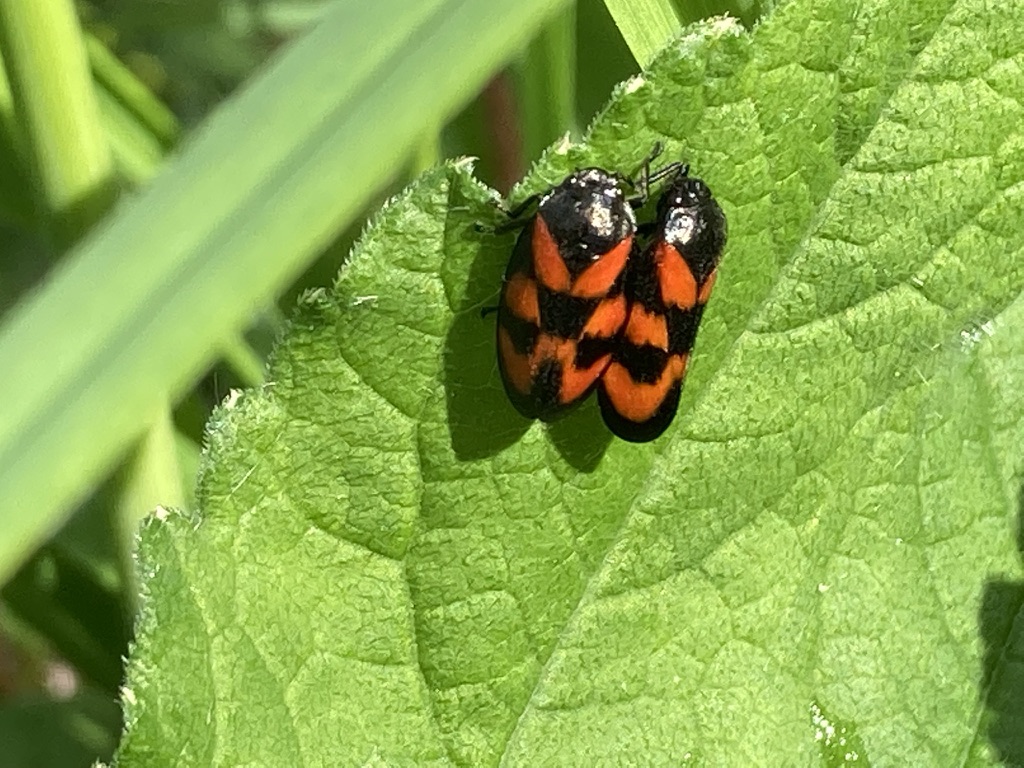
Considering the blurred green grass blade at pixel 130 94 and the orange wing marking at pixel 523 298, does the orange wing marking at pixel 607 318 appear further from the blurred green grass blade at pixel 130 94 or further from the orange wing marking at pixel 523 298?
the blurred green grass blade at pixel 130 94

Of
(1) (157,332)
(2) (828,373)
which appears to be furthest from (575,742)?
(1) (157,332)

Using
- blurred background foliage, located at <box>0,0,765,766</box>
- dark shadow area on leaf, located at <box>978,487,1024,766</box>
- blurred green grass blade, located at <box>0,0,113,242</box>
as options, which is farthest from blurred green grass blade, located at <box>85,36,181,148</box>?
dark shadow area on leaf, located at <box>978,487,1024,766</box>

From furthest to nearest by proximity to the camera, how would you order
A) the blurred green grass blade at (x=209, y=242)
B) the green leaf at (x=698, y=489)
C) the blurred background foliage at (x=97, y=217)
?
the blurred background foliage at (x=97, y=217)
the green leaf at (x=698, y=489)
the blurred green grass blade at (x=209, y=242)

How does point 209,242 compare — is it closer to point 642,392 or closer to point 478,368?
point 478,368

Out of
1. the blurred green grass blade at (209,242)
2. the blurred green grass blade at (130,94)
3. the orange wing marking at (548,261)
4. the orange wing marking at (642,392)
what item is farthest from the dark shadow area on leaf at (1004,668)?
the blurred green grass blade at (130,94)

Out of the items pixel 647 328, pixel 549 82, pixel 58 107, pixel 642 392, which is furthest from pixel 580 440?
pixel 549 82

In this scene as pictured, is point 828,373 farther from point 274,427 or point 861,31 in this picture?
point 274,427

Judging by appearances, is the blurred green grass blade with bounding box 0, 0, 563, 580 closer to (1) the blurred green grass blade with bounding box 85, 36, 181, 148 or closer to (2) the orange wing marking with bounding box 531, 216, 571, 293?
(2) the orange wing marking with bounding box 531, 216, 571, 293
